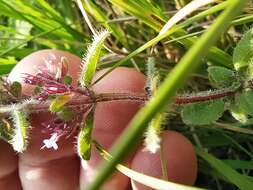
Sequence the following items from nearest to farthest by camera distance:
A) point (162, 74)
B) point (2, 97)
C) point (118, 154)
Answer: point (118, 154) → point (2, 97) → point (162, 74)

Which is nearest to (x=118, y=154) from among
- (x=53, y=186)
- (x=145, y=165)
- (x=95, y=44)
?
(x=95, y=44)

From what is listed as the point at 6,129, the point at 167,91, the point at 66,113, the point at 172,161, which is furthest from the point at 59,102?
the point at 167,91

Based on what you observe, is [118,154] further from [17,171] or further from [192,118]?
[17,171]

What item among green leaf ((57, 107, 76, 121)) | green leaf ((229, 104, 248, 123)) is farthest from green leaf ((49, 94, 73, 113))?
green leaf ((229, 104, 248, 123))

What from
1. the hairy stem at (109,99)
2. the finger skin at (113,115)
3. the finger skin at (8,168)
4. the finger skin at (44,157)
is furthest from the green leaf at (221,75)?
the finger skin at (8,168)

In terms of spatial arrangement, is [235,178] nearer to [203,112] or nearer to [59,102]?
[203,112]

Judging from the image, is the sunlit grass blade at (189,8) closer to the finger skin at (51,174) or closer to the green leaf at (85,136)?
the green leaf at (85,136)

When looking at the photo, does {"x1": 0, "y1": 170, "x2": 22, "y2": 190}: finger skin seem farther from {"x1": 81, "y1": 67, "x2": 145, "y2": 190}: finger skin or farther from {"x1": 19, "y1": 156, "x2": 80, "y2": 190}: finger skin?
{"x1": 81, "y1": 67, "x2": 145, "y2": 190}: finger skin

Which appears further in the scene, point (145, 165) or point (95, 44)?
point (145, 165)
